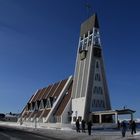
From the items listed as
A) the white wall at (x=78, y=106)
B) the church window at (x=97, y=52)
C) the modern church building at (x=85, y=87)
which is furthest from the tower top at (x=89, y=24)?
the white wall at (x=78, y=106)

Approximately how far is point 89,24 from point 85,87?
17.0 m

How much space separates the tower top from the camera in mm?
74519

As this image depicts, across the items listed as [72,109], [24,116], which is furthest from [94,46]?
[24,116]

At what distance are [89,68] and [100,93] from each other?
20.7 ft

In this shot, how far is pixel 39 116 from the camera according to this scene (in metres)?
85.4

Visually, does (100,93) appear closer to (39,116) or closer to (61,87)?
(61,87)

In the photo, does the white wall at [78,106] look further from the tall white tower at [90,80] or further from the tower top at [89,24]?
the tower top at [89,24]

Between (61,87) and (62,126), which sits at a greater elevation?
(61,87)

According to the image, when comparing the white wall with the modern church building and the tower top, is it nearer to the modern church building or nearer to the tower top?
the modern church building

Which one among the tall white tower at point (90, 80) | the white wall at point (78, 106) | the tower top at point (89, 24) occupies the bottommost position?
the white wall at point (78, 106)

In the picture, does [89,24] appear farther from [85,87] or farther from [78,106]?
[78,106]

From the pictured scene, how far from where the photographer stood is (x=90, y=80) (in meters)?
68.9

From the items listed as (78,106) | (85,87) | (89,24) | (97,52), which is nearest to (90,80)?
(85,87)

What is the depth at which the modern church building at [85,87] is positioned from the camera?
68750mm
